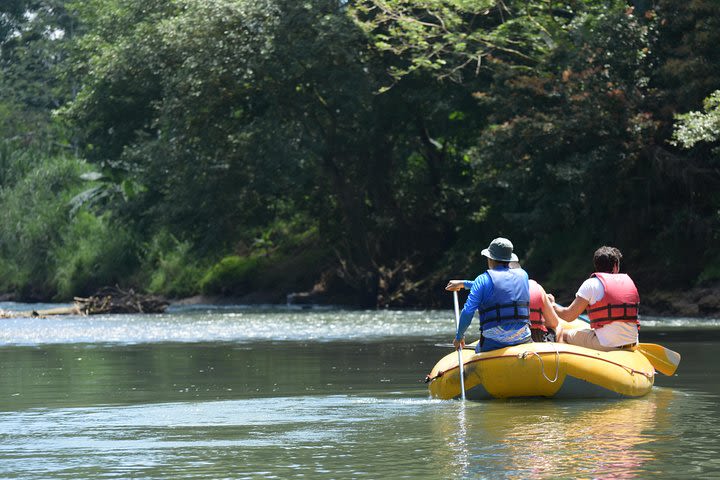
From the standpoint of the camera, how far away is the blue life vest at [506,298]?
42.9ft

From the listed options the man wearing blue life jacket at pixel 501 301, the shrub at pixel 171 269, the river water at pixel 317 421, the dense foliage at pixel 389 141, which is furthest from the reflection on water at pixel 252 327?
the shrub at pixel 171 269

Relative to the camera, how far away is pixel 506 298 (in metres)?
13.1

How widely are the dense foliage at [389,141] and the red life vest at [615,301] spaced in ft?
39.8

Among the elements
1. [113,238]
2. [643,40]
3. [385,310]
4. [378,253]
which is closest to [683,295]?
[643,40]

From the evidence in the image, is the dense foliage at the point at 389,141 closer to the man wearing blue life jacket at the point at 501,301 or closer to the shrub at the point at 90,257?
the shrub at the point at 90,257

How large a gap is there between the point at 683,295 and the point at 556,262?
5773 mm

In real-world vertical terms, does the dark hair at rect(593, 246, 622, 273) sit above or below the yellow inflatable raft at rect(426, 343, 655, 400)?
above

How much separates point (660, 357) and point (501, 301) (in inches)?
87.0

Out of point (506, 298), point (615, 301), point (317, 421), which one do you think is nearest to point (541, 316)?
point (615, 301)

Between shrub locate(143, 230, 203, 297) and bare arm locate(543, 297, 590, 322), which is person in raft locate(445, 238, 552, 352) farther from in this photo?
shrub locate(143, 230, 203, 297)

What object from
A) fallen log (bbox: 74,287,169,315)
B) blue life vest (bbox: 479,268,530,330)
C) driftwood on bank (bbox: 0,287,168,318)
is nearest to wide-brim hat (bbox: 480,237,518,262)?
blue life vest (bbox: 479,268,530,330)

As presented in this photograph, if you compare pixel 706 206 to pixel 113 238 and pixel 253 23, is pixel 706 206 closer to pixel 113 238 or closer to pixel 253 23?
pixel 253 23

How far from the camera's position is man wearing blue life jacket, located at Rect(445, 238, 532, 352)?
13.1m

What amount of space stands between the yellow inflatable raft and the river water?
0.57 ft
